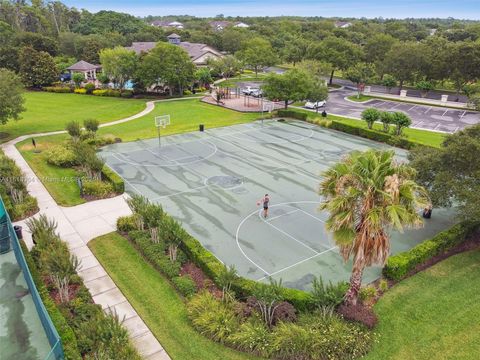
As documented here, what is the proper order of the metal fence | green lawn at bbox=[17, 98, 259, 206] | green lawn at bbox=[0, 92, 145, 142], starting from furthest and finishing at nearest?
green lawn at bbox=[0, 92, 145, 142]
green lawn at bbox=[17, 98, 259, 206]
the metal fence

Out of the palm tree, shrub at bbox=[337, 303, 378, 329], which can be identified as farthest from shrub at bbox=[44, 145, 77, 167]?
shrub at bbox=[337, 303, 378, 329]

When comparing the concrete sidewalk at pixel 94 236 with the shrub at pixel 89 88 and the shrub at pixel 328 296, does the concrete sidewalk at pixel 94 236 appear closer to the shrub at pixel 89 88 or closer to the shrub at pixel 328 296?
→ the shrub at pixel 328 296

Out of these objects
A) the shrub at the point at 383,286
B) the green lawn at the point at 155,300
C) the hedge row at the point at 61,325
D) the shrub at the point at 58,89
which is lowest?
the shrub at the point at 58,89

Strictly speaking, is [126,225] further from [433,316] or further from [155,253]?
[433,316]

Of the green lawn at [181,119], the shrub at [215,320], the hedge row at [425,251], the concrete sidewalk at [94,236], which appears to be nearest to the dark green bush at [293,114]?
the green lawn at [181,119]

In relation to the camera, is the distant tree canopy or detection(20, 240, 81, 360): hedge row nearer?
detection(20, 240, 81, 360): hedge row

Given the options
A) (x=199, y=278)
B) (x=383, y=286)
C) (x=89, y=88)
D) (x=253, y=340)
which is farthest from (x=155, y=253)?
(x=89, y=88)

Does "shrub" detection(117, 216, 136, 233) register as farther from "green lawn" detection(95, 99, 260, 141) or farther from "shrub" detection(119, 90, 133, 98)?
"shrub" detection(119, 90, 133, 98)
